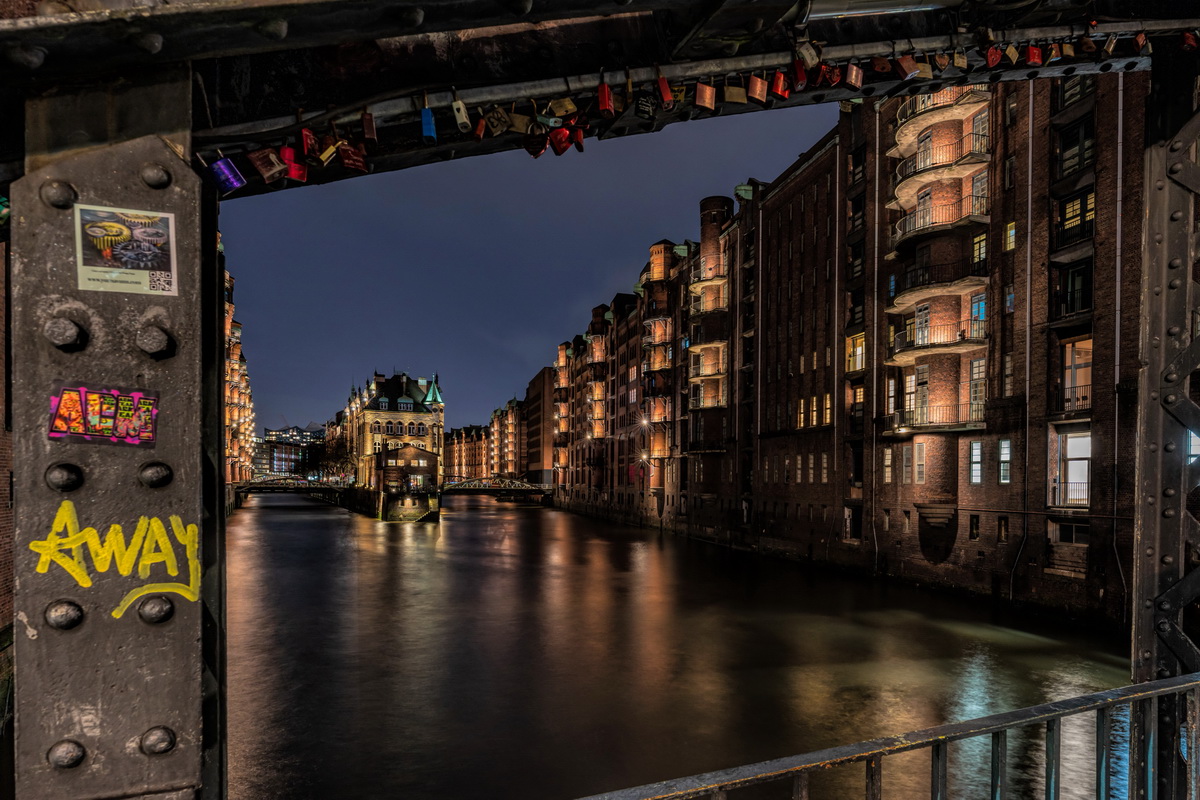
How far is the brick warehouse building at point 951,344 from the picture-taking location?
23562mm

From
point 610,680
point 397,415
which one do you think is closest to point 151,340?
point 610,680

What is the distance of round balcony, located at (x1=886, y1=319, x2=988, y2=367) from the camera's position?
2969 cm

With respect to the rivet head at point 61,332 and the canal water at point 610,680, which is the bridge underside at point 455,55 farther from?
the canal water at point 610,680

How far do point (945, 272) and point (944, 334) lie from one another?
2708 mm

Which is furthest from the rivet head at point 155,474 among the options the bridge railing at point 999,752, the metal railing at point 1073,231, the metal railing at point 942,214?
the metal railing at point 942,214

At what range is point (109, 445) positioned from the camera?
241 centimetres

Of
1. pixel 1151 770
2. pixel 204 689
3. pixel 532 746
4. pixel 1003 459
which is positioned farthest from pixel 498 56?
pixel 1003 459

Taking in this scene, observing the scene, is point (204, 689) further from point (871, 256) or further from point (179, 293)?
point (871, 256)

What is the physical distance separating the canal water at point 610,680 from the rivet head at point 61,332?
12619 mm

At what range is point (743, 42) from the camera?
348 centimetres

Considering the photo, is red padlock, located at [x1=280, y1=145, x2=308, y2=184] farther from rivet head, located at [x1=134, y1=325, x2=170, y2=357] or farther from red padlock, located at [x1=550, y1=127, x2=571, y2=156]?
red padlock, located at [x1=550, y1=127, x2=571, y2=156]

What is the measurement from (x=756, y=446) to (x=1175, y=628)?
1830 inches

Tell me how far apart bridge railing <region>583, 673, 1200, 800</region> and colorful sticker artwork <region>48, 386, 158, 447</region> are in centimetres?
208

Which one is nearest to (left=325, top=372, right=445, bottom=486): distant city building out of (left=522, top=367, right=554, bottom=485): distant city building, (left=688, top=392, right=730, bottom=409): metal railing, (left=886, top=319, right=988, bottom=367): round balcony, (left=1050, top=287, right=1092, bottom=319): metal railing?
(left=522, top=367, right=554, bottom=485): distant city building
